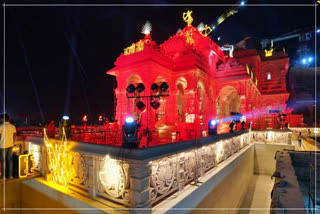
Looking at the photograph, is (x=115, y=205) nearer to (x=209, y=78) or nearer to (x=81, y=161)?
(x=81, y=161)

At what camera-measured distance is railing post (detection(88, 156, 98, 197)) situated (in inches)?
134

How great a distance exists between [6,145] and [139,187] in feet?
14.7

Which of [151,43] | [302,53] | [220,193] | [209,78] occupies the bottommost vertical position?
[220,193]

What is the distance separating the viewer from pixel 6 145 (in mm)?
4617

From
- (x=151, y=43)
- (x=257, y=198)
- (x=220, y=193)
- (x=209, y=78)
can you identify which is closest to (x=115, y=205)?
(x=220, y=193)

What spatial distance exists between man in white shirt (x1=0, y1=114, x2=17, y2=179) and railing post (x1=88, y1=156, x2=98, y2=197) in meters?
3.04

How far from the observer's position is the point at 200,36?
71.3 ft

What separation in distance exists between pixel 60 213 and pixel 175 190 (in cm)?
268

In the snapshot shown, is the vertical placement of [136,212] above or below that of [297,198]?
above

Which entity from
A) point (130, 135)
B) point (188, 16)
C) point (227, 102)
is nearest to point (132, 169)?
point (130, 135)

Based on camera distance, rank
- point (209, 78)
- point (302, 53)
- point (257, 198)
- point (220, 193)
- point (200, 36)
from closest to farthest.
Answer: point (220, 193) → point (257, 198) → point (209, 78) → point (200, 36) → point (302, 53)

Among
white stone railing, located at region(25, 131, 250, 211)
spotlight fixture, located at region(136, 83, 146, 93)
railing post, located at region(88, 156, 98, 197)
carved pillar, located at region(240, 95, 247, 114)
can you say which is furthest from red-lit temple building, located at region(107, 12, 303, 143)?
railing post, located at region(88, 156, 98, 197)

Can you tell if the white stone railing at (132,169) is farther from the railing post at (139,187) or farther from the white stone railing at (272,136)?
the white stone railing at (272,136)

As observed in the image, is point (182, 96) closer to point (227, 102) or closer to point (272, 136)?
point (272, 136)
